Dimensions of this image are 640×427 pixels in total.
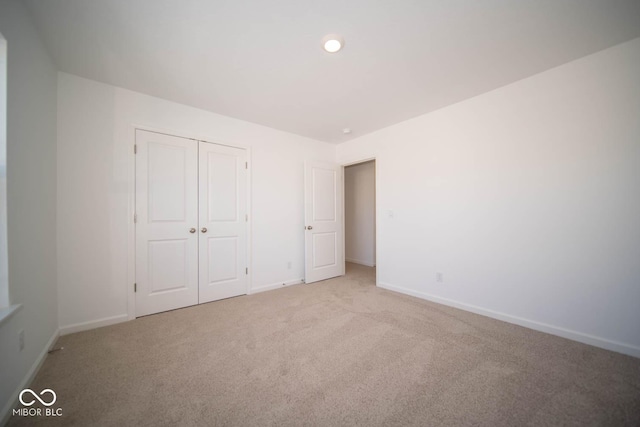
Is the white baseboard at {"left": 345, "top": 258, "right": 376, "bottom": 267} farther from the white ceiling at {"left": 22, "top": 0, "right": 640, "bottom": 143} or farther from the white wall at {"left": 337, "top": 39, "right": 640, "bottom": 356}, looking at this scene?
the white ceiling at {"left": 22, "top": 0, "right": 640, "bottom": 143}

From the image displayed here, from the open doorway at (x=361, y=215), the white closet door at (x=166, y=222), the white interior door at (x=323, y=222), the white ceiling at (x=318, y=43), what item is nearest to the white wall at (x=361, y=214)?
the open doorway at (x=361, y=215)

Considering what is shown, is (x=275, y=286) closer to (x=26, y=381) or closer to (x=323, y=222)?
(x=323, y=222)

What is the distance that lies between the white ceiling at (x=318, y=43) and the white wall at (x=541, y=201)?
30cm

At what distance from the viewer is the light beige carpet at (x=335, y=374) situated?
1.31 meters

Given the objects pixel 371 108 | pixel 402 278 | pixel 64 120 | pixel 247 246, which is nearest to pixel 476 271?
pixel 402 278

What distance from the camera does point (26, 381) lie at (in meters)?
1.51

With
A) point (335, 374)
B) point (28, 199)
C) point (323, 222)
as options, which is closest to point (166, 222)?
point (28, 199)

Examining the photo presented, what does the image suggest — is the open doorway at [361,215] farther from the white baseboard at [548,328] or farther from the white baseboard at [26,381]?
the white baseboard at [26,381]

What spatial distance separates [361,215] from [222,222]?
3.51m

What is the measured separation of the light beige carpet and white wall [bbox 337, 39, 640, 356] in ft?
1.11

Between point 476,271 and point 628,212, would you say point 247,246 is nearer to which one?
point 476,271

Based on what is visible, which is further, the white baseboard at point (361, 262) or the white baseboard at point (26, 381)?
the white baseboard at point (361, 262)

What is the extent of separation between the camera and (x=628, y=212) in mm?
1852

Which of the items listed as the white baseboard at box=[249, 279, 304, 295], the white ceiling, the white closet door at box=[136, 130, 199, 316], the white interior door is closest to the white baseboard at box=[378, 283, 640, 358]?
the white interior door
